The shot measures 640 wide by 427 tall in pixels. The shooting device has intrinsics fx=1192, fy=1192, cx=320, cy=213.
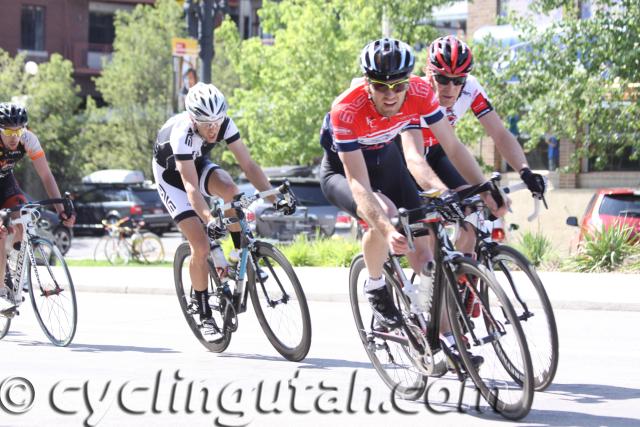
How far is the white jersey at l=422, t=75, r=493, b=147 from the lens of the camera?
25.4ft

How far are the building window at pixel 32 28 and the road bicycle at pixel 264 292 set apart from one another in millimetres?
49621

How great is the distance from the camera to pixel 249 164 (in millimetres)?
8617

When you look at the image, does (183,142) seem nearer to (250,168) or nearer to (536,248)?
(250,168)

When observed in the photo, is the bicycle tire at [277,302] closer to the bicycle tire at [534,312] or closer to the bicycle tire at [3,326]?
the bicycle tire at [534,312]

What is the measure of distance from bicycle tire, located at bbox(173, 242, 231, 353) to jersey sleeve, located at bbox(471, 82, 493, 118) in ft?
7.96

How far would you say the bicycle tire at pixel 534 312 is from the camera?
6.07m

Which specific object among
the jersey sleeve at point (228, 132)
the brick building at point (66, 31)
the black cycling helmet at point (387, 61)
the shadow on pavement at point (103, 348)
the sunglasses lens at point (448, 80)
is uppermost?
the brick building at point (66, 31)

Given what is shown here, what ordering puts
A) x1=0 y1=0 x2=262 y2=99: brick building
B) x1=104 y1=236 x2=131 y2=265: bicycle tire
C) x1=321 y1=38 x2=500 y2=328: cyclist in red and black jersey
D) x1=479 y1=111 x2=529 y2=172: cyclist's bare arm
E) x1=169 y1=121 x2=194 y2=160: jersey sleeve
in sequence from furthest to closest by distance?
x1=0 y1=0 x2=262 y2=99: brick building, x1=104 y1=236 x2=131 y2=265: bicycle tire, x1=169 y1=121 x2=194 y2=160: jersey sleeve, x1=479 y1=111 x2=529 y2=172: cyclist's bare arm, x1=321 y1=38 x2=500 y2=328: cyclist in red and black jersey

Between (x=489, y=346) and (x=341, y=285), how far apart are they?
8427 millimetres

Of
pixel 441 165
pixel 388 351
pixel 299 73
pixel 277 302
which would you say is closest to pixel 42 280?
pixel 277 302

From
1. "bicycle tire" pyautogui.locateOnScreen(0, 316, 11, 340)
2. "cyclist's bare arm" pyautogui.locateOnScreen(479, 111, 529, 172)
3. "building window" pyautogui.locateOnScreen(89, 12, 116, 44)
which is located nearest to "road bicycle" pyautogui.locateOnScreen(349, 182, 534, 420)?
"cyclist's bare arm" pyautogui.locateOnScreen(479, 111, 529, 172)

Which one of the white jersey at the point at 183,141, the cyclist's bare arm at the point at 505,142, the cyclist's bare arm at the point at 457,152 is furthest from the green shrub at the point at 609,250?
the cyclist's bare arm at the point at 457,152

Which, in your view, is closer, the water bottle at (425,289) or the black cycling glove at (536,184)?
the water bottle at (425,289)

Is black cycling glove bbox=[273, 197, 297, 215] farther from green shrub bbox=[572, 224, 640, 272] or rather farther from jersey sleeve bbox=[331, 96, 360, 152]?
green shrub bbox=[572, 224, 640, 272]
